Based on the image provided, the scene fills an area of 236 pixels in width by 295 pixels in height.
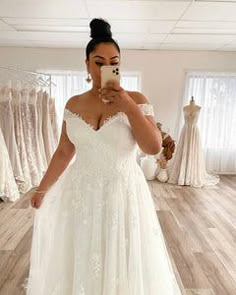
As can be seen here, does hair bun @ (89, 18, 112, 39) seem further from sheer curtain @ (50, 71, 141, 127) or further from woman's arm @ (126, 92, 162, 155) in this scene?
sheer curtain @ (50, 71, 141, 127)

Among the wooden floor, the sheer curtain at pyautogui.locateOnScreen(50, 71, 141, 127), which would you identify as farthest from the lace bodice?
the sheer curtain at pyautogui.locateOnScreen(50, 71, 141, 127)

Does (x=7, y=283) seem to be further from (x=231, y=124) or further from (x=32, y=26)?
(x=231, y=124)

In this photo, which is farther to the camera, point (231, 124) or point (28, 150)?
point (231, 124)

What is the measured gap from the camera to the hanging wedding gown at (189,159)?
412 cm

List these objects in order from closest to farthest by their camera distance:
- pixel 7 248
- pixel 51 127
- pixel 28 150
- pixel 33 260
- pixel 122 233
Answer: pixel 122 233 → pixel 33 260 → pixel 7 248 → pixel 28 150 → pixel 51 127

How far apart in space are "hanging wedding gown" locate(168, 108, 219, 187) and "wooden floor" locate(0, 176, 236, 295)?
0.35 m

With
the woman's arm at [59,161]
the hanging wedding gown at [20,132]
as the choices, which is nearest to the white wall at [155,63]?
the hanging wedding gown at [20,132]

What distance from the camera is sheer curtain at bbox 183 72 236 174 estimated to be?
456 cm

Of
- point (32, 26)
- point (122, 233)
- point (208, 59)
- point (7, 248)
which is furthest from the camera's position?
point (208, 59)

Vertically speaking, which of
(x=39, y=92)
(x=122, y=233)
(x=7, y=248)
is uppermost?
(x=39, y=92)

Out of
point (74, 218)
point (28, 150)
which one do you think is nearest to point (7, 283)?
point (74, 218)

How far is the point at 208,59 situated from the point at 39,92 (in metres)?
2.74

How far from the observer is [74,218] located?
1121 millimetres

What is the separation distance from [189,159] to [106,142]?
332 cm
